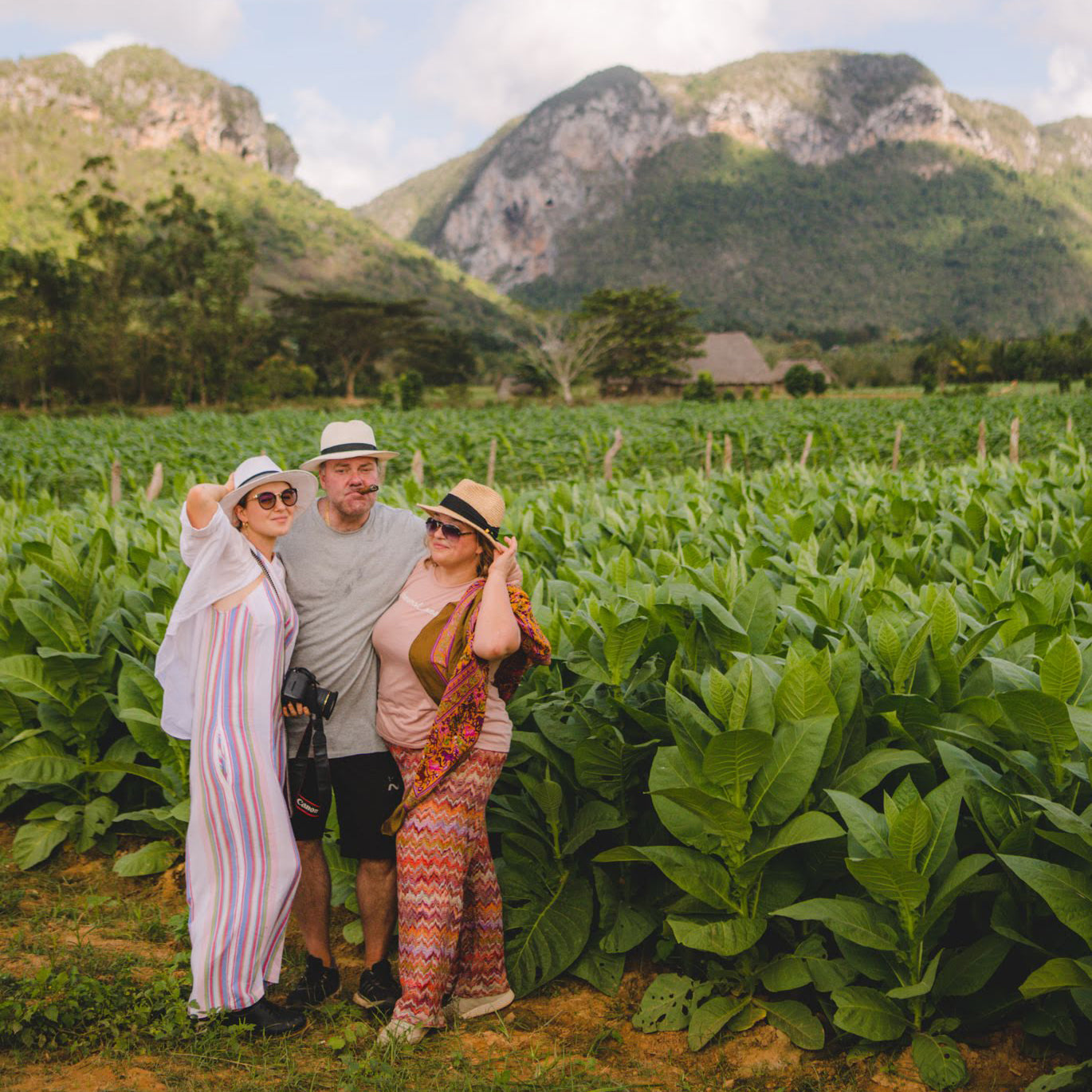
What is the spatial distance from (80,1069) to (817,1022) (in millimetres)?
2224

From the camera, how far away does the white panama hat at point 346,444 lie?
3.22m

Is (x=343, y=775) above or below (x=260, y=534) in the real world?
below

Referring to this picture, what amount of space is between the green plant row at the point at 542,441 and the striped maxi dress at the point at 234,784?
1295 cm

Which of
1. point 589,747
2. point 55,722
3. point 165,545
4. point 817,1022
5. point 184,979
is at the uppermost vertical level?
point 165,545

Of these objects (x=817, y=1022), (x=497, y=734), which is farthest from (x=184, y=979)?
(x=817, y=1022)

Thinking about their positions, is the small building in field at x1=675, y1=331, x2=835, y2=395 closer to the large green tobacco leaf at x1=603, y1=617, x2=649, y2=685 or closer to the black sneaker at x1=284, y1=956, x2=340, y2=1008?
the large green tobacco leaf at x1=603, y1=617, x2=649, y2=685

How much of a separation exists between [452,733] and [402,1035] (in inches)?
37.4

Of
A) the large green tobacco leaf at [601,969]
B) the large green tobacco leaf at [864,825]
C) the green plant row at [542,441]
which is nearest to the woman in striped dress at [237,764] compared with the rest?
the large green tobacco leaf at [601,969]

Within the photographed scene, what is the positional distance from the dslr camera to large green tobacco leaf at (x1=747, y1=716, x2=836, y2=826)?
4.54 feet

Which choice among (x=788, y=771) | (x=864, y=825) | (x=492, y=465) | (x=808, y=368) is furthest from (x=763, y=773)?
(x=808, y=368)

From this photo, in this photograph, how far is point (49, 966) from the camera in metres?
3.32

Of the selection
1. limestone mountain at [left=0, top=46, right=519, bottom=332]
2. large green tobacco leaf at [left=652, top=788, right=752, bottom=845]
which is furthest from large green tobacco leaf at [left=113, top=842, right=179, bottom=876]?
limestone mountain at [left=0, top=46, right=519, bottom=332]

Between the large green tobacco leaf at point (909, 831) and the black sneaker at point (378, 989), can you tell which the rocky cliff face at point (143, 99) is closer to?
the black sneaker at point (378, 989)

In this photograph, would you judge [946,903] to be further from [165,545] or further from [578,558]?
[165,545]
